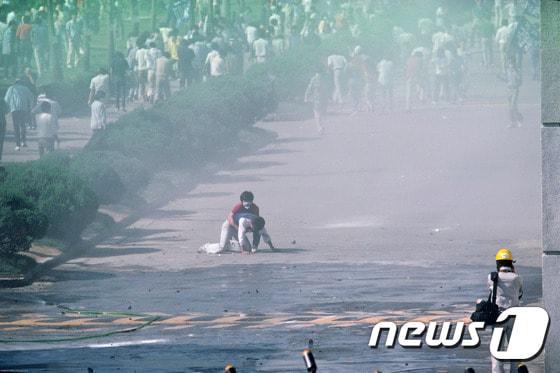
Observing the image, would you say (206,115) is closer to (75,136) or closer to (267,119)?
(75,136)

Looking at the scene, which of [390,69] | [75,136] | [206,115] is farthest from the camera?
[390,69]

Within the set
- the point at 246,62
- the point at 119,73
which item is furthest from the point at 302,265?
the point at 246,62

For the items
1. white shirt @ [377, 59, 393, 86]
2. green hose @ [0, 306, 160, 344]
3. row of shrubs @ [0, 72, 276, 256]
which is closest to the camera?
green hose @ [0, 306, 160, 344]

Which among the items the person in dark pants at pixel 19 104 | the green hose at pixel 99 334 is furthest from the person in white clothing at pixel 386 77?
the green hose at pixel 99 334

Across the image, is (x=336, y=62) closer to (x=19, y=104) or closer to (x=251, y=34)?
(x=251, y=34)

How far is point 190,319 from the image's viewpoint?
63.6ft

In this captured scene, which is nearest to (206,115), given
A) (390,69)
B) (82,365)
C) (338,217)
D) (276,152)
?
(276,152)

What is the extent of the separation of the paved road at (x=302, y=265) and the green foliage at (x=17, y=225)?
0.73 metres

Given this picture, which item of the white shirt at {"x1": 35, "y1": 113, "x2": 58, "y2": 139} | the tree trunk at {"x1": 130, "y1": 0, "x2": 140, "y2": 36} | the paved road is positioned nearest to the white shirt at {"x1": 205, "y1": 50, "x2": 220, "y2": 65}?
the tree trunk at {"x1": 130, "y1": 0, "x2": 140, "y2": 36}

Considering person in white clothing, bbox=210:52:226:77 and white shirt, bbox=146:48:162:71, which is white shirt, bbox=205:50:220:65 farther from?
white shirt, bbox=146:48:162:71

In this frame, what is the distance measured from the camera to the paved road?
56.0ft

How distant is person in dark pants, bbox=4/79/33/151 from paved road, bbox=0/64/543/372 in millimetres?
5009

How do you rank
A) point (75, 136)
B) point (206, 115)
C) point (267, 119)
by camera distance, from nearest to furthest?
point (206, 115), point (75, 136), point (267, 119)

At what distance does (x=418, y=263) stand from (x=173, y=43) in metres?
32.0
